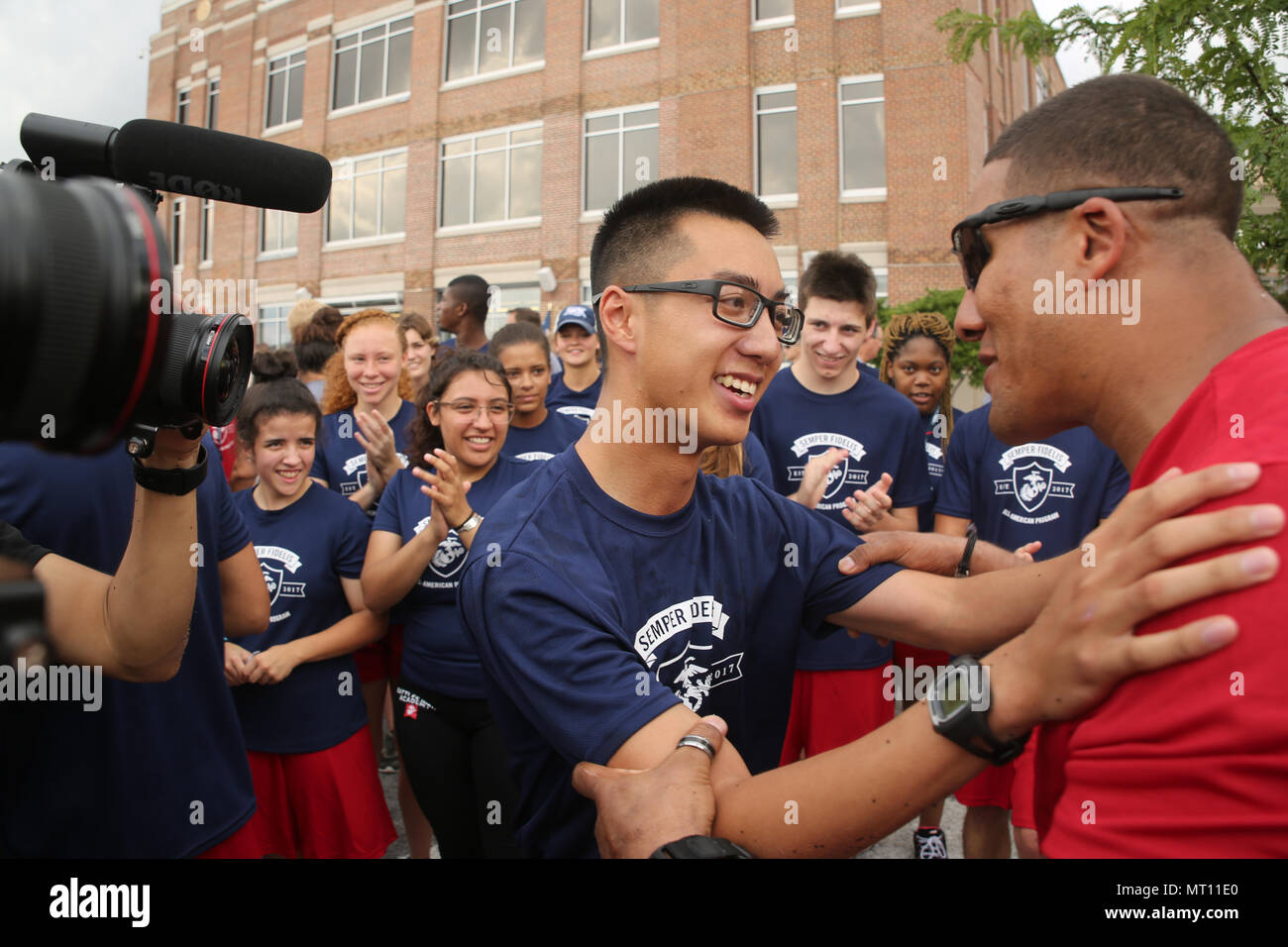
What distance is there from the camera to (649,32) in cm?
2080

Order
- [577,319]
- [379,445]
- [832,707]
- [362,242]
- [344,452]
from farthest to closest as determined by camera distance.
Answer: [362,242] < [577,319] < [344,452] < [379,445] < [832,707]

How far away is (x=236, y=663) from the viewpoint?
3525 mm

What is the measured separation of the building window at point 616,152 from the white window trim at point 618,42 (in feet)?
4.93

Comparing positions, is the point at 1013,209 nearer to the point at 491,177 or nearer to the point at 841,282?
the point at 841,282

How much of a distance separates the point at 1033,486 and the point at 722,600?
8.44 ft

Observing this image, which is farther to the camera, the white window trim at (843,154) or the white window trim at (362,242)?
the white window trim at (362,242)

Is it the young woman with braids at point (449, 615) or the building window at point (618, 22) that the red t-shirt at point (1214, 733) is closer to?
the young woman with braids at point (449, 615)

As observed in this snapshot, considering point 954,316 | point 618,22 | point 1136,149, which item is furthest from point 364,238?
point 1136,149

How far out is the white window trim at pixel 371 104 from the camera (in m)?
24.1

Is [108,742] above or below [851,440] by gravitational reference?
below

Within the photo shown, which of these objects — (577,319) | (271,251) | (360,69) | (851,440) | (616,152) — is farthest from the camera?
(271,251)

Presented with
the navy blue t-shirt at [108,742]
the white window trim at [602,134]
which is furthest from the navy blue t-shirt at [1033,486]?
the white window trim at [602,134]
